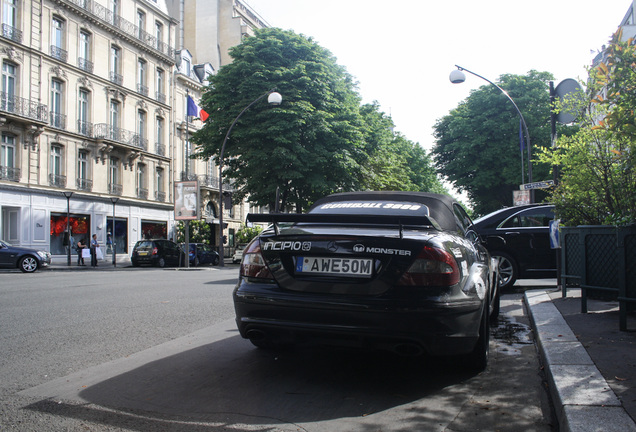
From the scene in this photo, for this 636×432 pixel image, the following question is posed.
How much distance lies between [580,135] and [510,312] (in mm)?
2577

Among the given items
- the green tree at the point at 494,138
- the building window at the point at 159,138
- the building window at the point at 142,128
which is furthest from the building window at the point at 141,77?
the green tree at the point at 494,138

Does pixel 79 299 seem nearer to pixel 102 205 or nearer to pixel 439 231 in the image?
pixel 439 231

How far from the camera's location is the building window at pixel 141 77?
40344 mm

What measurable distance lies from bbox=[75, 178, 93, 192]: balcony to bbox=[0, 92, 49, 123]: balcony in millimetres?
4276

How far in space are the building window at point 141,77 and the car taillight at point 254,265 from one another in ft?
127

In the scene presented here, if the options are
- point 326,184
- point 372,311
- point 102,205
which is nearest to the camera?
point 372,311

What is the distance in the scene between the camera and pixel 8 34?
29922mm

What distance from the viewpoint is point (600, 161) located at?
712cm

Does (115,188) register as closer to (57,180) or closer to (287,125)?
(57,180)

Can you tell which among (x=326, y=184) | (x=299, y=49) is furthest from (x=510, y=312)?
(x=299, y=49)

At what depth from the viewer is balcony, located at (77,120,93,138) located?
34.7 m

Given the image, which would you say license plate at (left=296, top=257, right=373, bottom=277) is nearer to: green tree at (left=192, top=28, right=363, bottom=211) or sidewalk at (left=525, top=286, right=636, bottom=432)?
sidewalk at (left=525, top=286, right=636, bottom=432)

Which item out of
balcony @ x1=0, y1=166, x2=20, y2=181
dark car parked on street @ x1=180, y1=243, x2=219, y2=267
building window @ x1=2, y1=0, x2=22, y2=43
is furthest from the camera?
dark car parked on street @ x1=180, y1=243, x2=219, y2=267

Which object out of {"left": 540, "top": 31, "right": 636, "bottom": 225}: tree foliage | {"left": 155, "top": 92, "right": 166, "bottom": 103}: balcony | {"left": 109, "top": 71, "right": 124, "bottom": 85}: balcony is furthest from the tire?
{"left": 155, "top": 92, "right": 166, "bottom": 103}: balcony
